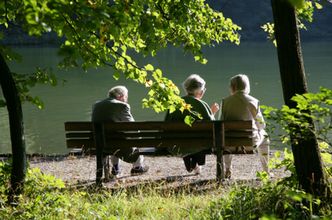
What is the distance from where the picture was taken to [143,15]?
13.0ft

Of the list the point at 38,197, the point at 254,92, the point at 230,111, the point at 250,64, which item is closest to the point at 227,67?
the point at 250,64

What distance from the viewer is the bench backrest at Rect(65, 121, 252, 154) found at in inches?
250

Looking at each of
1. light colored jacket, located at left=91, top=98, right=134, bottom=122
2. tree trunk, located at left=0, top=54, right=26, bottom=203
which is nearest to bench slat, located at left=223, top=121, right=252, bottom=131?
light colored jacket, located at left=91, top=98, right=134, bottom=122

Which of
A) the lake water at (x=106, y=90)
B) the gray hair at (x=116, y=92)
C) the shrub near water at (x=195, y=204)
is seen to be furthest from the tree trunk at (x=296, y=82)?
the lake water at (x=106, y=90)

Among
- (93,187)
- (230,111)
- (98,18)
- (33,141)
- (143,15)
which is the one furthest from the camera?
(33,141)

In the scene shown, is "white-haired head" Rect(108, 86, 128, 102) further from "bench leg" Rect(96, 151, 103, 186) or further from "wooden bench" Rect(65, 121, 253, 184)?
"bench leg" Rect(96, 151, 103, 186)

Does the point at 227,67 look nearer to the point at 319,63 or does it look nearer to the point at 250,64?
the point at 250,64

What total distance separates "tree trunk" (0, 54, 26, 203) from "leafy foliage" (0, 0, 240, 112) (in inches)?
17.6

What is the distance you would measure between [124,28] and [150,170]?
3.98m

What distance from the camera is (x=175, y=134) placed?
6.46 metres

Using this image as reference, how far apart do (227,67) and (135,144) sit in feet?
83.3

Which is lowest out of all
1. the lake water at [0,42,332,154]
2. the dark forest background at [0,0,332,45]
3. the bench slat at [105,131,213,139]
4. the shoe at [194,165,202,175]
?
the shoe at [194,165,202,175]

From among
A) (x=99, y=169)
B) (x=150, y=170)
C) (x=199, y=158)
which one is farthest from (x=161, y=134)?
(x=150, y=170)

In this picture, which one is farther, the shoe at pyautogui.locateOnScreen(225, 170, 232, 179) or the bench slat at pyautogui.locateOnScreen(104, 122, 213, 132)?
the shoe at pyautogui.locateOnScreen(225, 170, 232, 179)
